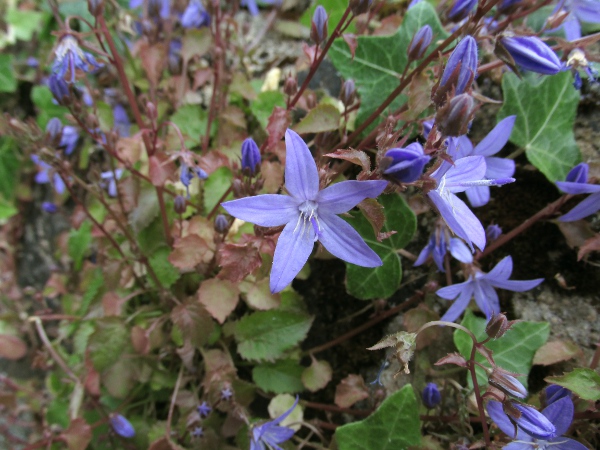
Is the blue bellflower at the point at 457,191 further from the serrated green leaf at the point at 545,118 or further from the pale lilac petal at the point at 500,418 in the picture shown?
the serrated green leaf at the point at 545,118

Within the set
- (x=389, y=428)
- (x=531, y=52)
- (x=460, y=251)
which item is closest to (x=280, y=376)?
(x=389, y=428)

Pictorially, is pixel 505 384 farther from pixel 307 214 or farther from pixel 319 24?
pixel 319 24

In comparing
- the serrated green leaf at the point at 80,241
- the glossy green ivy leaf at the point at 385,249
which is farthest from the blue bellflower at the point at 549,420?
the serrated green leaf at the point at 80,241

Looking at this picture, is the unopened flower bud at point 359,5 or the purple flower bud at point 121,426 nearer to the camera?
the unopened flower bud at point 359,5

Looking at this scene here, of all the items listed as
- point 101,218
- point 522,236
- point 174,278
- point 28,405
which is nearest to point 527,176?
point 522,236

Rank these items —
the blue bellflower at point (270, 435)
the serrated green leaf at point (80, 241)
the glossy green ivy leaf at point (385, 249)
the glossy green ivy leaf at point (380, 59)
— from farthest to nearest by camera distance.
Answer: the serrated green leaf at point (80, 241), the glossy green ivy leaf at point (380, 59), the glossy green ivy leaf at point (385, 249), the blue bellflower at point (270, 435)

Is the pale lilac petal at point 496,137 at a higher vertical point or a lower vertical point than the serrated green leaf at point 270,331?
higher

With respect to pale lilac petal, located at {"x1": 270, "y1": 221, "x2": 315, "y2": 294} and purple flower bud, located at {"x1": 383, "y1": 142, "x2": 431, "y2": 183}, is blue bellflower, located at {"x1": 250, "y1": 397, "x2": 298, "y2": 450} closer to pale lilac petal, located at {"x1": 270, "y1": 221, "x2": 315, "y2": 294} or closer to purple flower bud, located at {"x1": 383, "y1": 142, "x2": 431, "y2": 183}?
A: pale lilac petal, located at {"x1": 270, "y1": 221, "x2": 315, "y2": 294}
